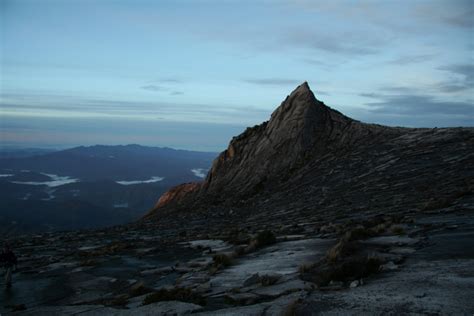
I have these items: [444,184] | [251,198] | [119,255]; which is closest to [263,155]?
[251,198]

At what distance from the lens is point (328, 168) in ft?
125

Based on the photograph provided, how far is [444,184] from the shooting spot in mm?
23672

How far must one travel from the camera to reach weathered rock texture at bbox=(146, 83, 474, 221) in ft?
82.0

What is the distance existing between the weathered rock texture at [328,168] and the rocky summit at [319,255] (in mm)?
204

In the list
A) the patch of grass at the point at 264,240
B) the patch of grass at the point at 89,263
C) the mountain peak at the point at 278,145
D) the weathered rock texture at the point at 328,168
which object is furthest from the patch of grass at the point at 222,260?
the mountain peak at the point at 278,145

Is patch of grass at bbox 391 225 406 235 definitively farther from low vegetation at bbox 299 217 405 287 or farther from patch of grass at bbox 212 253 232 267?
patch of grass at bbox 212 253 232 267

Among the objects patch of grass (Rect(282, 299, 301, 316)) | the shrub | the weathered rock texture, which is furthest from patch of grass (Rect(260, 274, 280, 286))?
the weathered rock texture

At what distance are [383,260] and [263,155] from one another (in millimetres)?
35804

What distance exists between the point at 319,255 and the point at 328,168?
86.4ft

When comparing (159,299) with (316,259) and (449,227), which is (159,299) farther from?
(449,227)

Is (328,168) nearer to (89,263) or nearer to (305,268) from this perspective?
(89,263)

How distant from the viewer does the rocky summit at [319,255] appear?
27.5 ft

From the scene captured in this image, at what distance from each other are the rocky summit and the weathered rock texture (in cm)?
20

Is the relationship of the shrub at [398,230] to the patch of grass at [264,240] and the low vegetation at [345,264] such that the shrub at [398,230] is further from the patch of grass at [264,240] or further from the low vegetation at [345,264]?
the patch of grass at [264,240]
